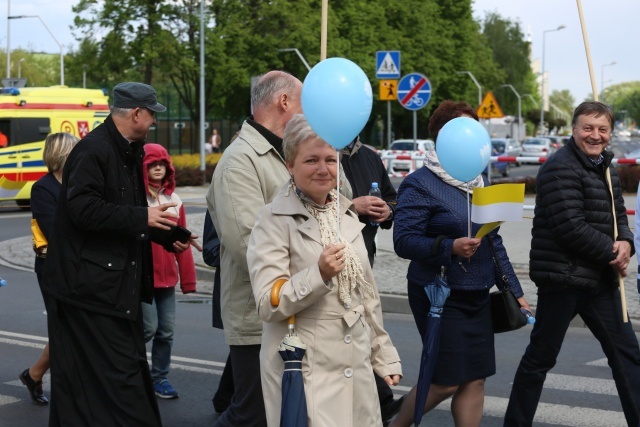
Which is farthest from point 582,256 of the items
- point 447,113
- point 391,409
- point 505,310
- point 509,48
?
point 509,48

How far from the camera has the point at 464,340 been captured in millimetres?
5219

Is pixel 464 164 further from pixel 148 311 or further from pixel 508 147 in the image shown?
pixel 508 147

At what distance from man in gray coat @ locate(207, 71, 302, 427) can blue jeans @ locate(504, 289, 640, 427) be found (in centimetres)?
175

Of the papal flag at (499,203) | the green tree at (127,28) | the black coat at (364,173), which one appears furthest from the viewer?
the green tree at (127,28)

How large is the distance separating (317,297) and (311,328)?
0.18 metres

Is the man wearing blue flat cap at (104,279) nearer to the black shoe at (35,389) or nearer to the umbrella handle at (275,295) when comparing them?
the umbrella handle at (275,295)

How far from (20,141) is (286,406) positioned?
72.0 feet

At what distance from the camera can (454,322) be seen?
5.23m

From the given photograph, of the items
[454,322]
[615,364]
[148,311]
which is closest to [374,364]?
[454,322]

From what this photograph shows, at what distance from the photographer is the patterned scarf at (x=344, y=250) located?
4027mm

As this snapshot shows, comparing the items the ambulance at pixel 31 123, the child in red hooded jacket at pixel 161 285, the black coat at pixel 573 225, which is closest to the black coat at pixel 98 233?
the child in red hooded jacket at pixel 161 285

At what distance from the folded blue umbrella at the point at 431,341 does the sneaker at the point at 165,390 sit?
2.43 m

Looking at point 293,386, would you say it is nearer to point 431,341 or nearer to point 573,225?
point 431,341

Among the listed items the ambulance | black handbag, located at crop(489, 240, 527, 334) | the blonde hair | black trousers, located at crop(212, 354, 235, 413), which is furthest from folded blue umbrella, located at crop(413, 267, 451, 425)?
the ambulance
